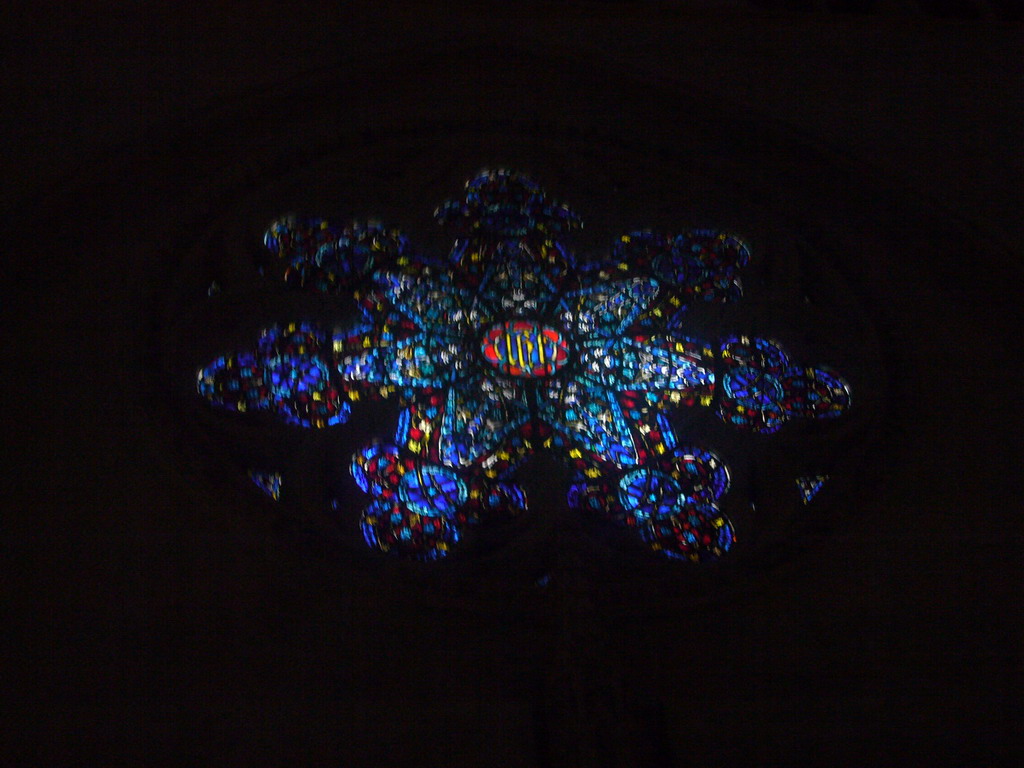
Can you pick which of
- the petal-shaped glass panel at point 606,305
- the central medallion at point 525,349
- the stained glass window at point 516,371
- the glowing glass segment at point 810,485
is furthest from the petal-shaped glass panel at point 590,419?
the glowing glass segment at point 810,485

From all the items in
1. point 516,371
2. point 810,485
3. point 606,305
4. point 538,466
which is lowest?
point 810,485

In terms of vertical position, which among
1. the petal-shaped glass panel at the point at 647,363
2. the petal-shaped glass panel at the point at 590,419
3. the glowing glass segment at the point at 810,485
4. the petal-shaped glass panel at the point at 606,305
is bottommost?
the glowing glass segment at the point at 810,485

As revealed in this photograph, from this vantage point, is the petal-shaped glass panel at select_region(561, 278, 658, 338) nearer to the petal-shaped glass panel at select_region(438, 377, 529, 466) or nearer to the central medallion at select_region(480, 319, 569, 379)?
the central medallion at select_region(480, 319, 569, 379)

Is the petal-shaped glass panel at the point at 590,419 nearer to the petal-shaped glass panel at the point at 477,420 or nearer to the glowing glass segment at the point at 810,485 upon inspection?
the petal-shaped glass panel at the point at 477,420

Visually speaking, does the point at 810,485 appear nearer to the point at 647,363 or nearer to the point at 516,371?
the point at 647,363

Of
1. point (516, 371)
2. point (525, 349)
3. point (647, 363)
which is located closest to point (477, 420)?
point (516, 371)

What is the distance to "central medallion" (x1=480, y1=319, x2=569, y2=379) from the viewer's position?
5742 mm

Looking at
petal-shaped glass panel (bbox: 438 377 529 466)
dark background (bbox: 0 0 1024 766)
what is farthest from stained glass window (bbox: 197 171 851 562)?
dark background (bbox: 0 0 1024 766)

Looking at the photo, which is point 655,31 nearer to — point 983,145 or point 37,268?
point 983,145

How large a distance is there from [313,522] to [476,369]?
3.84 ft

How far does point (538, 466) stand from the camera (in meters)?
5.25

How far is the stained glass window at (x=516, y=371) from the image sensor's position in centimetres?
524

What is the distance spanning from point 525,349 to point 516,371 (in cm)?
15

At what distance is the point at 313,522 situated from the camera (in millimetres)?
4961
